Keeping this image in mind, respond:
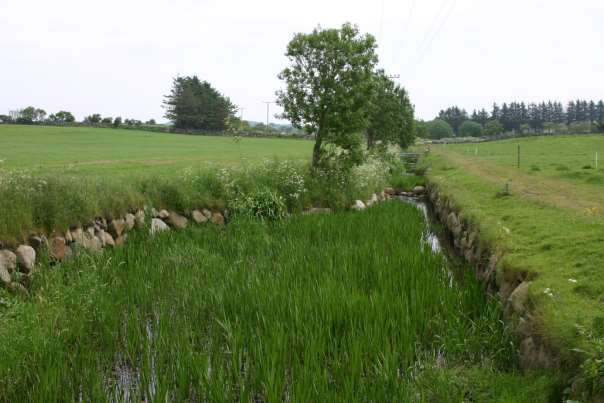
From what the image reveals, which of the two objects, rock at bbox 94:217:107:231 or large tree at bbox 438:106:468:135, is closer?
rock at bbox 94:217:107:231

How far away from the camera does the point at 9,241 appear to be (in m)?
6.89

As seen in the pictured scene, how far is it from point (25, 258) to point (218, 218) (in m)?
5.44

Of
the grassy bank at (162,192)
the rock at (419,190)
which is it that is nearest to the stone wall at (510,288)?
the grassy bank at (162,192)

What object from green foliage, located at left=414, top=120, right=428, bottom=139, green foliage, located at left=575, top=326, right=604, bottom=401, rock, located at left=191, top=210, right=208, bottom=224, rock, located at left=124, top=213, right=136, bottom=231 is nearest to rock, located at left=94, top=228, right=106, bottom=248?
rock, located at left=124, top=213, right=136, bottom=231

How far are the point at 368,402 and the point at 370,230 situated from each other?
693cm

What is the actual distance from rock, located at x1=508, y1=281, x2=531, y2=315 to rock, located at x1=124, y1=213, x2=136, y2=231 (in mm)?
7633

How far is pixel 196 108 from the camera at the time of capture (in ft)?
245

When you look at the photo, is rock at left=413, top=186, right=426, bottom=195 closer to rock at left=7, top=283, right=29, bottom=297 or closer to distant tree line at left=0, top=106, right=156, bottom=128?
rock at left=7, top=283, right=29, bottom=297

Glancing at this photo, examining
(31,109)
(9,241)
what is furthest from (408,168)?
(31,109)

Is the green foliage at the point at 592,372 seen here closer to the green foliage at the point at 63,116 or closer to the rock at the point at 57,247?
the rock at the point at 57,247

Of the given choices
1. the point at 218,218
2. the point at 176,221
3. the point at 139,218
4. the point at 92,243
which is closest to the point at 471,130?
the point at 218,218

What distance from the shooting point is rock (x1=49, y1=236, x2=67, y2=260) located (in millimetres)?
7540

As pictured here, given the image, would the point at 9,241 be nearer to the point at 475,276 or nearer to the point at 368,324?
the point at 368,324

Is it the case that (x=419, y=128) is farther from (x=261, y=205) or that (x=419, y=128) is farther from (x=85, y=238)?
(x=85, y=238)
